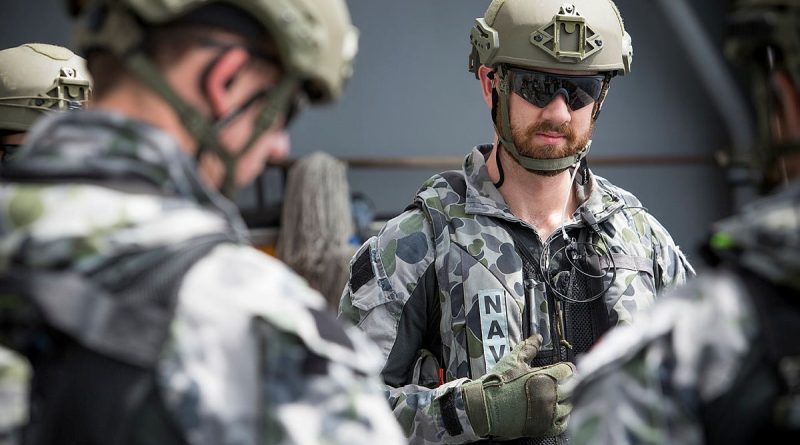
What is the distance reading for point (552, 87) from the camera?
2701mm

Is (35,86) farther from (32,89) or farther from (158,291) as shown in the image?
(158,291)

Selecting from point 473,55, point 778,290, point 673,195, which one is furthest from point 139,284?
point 673,195

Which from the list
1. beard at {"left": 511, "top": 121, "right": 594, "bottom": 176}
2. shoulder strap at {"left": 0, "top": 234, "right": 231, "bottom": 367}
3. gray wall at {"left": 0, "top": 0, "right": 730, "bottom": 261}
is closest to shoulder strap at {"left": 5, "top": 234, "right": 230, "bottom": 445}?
shoulder strap at {"left": 0, "top": 234, "right": 231, "bottom": 367}

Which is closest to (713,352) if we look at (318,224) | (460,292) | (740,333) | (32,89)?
(740,333)

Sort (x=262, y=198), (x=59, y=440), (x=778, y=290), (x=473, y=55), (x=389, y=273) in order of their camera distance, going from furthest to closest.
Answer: (x=262, y=198)
(x=473, y=55)
(x=389, y=273)
(x=778, y=290)
(x=59, y=440)

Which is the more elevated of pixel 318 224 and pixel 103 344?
pixel 103 344

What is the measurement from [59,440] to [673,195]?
5915mm

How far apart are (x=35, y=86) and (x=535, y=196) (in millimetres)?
1297

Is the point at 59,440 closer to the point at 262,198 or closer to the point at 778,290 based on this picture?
the point at 778,290

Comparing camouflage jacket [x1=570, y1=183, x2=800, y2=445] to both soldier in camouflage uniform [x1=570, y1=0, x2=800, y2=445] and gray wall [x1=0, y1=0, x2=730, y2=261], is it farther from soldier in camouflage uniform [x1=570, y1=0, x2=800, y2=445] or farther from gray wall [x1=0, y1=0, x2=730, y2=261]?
gray wall [x1=0, y1=0, x2=730, y2=261]

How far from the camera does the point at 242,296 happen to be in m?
1.23

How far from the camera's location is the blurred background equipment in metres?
5.28

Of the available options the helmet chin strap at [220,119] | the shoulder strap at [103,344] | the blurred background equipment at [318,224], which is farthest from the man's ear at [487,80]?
the blurred background equipment at [318,224]

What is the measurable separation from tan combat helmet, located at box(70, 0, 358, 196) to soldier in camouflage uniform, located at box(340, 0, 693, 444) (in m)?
1.12
